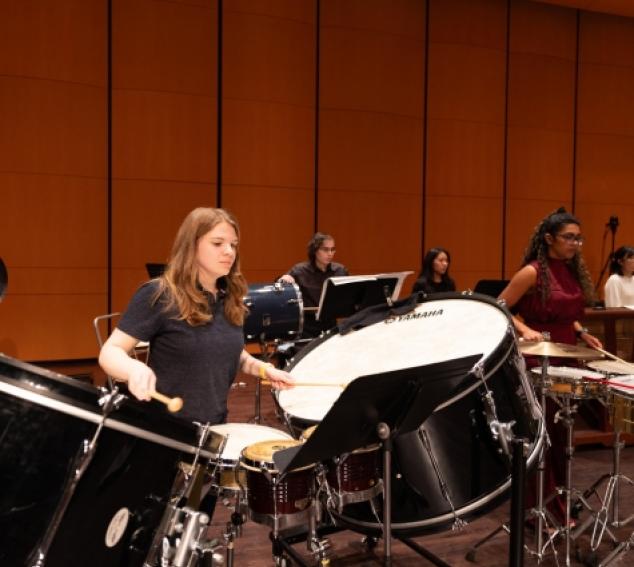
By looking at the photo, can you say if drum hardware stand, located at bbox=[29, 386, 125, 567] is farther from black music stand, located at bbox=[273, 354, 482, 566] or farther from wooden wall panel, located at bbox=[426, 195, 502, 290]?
wooden wall panel, located at bbox=[426, 195, 502, 290]

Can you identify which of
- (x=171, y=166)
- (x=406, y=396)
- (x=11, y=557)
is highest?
(x=171, y=166)

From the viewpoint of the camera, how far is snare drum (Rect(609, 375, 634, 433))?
2.35m

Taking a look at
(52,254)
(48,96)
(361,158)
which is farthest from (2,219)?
(361,158)

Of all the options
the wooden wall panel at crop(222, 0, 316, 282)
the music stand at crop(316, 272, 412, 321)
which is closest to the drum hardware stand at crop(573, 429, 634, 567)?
the music stand at crop(316, 272, 412, 321)

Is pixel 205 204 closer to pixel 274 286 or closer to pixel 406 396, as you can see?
pixel 274 286

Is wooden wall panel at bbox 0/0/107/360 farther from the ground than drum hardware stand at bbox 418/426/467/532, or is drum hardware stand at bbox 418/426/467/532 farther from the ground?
wooden wall panel at bbox 0/0/107/360

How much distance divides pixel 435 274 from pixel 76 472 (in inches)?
189

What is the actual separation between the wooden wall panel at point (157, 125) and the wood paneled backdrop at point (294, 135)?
0.01m

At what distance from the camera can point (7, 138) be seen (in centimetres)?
611

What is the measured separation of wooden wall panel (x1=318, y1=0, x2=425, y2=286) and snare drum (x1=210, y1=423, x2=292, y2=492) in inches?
210

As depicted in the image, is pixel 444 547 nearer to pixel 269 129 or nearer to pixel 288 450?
pixel 288 450

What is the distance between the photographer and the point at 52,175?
20.7 feet

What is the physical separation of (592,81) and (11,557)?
28.4ft

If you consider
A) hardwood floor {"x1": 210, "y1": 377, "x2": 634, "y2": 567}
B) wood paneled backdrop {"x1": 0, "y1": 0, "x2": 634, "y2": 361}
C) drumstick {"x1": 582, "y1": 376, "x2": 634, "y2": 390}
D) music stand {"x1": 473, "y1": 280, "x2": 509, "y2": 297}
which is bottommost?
hardwood floor {"x1": 210, "y1": 377, "x2": 634, "y2": 567}
